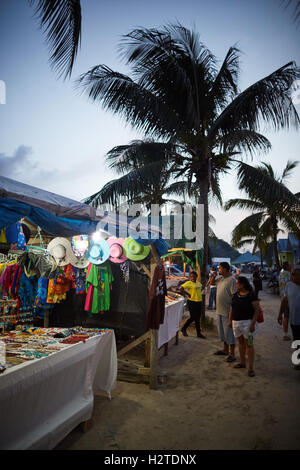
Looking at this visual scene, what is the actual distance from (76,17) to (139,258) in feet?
11.4

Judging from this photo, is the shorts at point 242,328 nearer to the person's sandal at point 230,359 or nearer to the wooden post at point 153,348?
the person's sandal at point 230,359

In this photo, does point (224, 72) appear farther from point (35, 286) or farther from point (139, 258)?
point (35, 286)

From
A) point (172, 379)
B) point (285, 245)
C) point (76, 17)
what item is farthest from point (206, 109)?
point (285, 245)

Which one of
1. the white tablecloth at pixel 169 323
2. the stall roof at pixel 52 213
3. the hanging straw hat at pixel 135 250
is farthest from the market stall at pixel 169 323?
the stall roof at pixel 52 213

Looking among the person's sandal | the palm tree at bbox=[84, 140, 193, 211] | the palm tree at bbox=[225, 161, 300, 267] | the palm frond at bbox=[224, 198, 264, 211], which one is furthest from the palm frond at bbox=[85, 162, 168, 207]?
the palm frond at bbox=[224, 198, 264, 211]

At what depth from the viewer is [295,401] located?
3.90 metres

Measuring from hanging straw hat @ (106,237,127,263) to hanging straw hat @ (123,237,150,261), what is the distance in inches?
4.5

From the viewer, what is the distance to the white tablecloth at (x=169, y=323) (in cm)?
555

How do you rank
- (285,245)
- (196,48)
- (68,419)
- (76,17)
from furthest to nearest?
(285,245) → (196,48) → (76,17) → (68,419)

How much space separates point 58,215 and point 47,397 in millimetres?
2118

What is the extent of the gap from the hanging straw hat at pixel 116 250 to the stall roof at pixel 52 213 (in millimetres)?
247

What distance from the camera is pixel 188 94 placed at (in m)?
7.28

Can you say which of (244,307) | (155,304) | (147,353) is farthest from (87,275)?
(244,307)

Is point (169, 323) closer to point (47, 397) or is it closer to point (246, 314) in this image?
point (246, 314)
